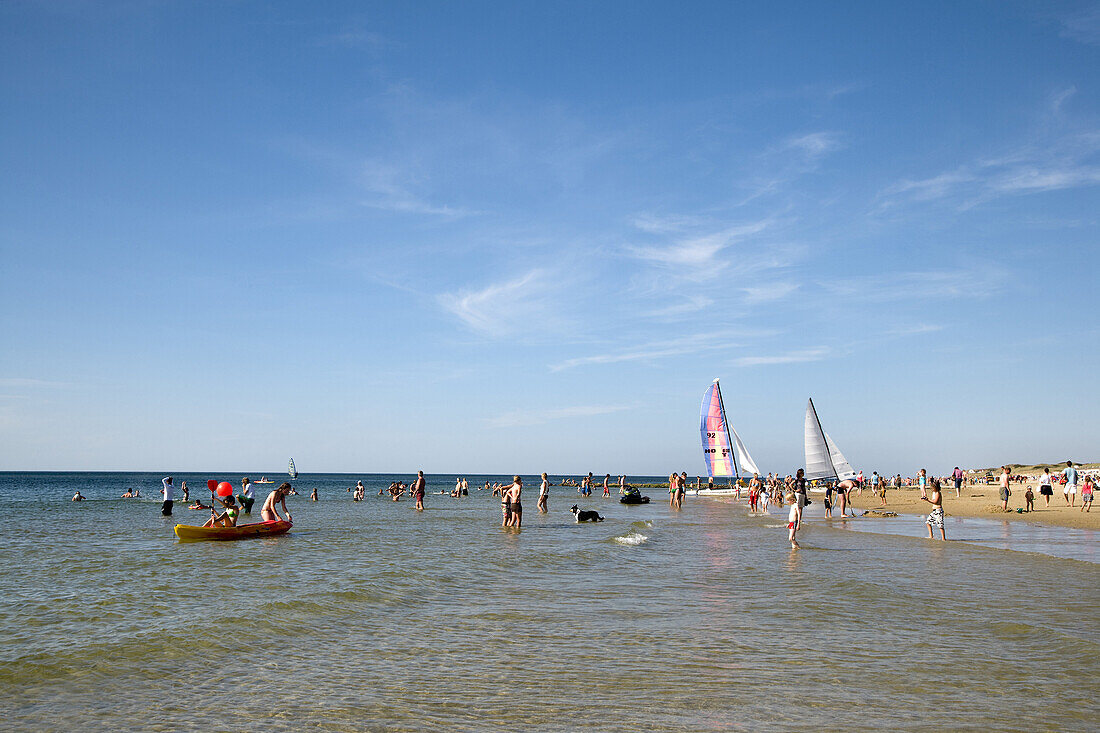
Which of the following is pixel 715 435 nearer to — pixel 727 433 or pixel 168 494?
Answer: pixel 727 433

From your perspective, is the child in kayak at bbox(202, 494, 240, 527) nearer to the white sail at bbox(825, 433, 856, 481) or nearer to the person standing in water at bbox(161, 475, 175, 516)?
the person standing in water at bbox(161, 475, 175, 516)

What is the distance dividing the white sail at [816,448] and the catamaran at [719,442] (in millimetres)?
12267

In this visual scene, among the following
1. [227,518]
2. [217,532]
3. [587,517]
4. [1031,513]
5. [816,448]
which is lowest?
[587,517]

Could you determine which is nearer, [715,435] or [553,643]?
[553,643]

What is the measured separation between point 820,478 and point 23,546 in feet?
143

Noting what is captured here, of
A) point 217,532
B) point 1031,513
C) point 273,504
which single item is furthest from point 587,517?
point 1031,513

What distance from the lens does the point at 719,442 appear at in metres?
63.2

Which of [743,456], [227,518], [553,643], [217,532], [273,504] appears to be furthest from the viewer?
[743,456]

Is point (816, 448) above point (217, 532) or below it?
above

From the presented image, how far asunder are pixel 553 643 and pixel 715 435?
55891 mm

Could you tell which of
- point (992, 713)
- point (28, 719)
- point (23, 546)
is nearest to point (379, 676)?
point (28, 719)

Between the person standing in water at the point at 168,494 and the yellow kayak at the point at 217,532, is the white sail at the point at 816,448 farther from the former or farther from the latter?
the person standing in water at the point at 168,494

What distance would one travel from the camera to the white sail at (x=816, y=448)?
47.9 m

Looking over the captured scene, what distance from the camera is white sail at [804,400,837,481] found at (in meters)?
47.9
